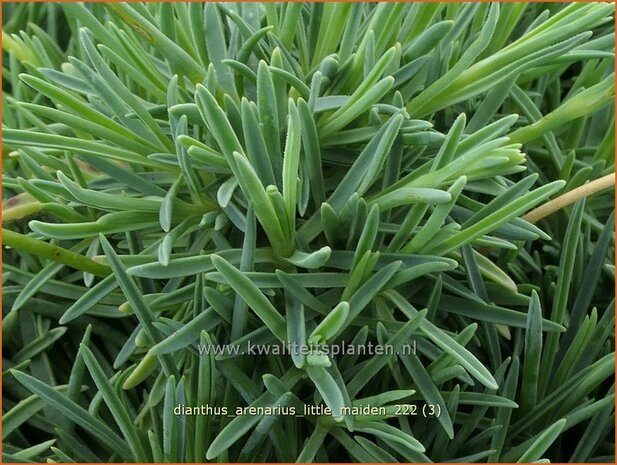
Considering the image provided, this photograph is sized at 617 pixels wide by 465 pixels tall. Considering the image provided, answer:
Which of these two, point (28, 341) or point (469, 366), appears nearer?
point (469, 366)

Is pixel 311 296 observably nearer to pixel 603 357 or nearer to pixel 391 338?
pixel 391 338

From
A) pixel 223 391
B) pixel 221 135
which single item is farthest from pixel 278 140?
pixel 223 391

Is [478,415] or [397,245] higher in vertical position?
[397,245]

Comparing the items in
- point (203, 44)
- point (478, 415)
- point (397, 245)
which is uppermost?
point (203, 44)

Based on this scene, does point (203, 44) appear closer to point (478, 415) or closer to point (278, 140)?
point (278, 140)
